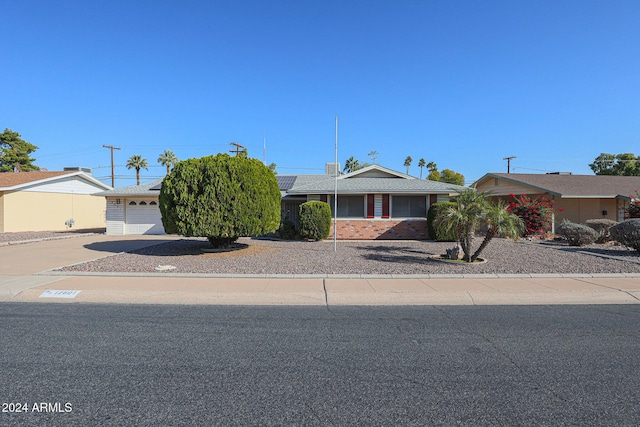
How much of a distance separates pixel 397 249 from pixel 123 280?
30.6ft

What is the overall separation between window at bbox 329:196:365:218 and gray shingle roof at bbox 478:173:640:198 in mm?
10117

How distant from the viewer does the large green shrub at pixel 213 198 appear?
38.9 ft

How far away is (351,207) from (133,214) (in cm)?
1341

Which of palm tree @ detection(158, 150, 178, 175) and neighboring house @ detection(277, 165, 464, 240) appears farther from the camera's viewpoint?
palm tree @ detection(158, 150, 178, 175)

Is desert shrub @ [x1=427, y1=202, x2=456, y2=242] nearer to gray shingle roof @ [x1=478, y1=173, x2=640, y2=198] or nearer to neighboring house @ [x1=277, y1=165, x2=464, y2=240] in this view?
neighboring house @ [x1=277, y1=165, x2=464, y2=240]

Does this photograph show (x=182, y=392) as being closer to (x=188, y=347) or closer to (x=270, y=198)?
(x=188, y=347)

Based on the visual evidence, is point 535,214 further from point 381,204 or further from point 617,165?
point 617,165

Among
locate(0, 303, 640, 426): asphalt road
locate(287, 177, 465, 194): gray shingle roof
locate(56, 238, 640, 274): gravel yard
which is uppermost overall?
locate(287, 177, 465, 194): gray shingle roof

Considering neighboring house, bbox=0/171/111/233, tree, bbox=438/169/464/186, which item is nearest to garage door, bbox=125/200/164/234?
neighboring house, bbox=0/171/111/233

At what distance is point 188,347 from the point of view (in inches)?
185

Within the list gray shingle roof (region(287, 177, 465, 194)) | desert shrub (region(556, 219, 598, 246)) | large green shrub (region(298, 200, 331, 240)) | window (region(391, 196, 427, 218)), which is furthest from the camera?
window (region(391, 196, 427, 218))

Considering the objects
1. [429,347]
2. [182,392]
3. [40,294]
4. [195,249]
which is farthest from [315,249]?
[182,392]

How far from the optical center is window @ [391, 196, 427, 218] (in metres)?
19.2

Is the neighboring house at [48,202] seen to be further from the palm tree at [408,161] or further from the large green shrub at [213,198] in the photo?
the palm tree at [408,161]
